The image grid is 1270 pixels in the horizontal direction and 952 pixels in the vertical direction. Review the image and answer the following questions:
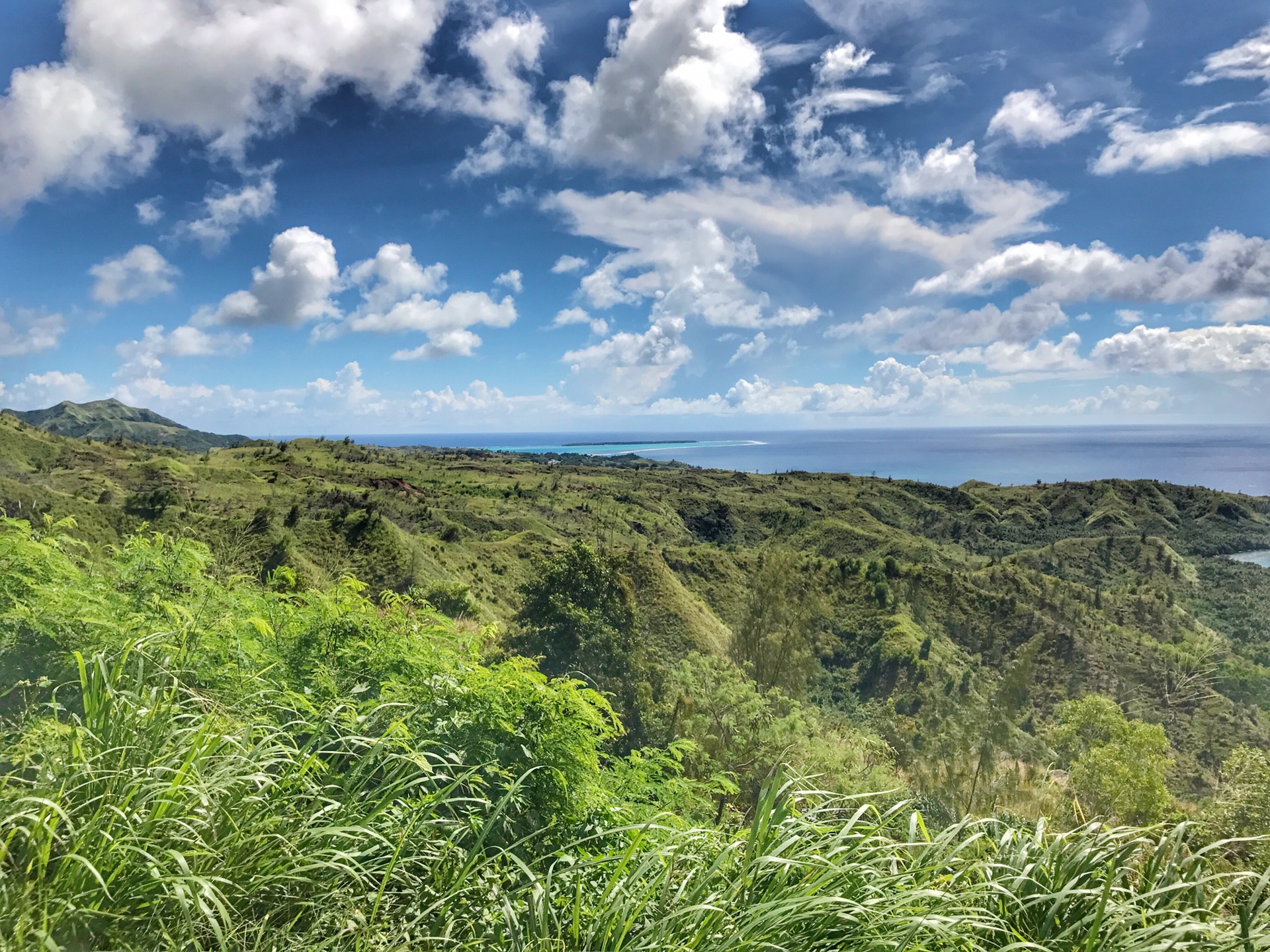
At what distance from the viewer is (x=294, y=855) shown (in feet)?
7.47

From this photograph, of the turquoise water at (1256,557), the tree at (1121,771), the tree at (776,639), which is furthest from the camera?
the turquoise water at (1256,557)

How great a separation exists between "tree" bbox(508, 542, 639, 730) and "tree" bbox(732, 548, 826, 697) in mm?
9811

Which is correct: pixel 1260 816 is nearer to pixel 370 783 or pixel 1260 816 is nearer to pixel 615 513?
pixel 370 783

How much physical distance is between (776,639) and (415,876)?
33.1 meters

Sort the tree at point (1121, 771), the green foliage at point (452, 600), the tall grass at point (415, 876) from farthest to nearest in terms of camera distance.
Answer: the green foliage at point (452, 600) → the tree at point (1121, 771) → the tall grass at point (415, 876)

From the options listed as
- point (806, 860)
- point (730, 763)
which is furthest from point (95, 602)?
point (730, 763)

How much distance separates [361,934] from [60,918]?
0.90 m

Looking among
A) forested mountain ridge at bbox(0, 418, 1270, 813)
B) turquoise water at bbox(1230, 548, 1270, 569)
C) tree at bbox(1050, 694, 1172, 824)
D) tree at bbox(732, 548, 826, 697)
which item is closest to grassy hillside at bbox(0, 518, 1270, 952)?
forested mountain ridge at bbox(0, 418, 1270, 813)

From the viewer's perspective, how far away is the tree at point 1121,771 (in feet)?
78.9

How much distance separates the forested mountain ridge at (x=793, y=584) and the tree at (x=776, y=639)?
154mm

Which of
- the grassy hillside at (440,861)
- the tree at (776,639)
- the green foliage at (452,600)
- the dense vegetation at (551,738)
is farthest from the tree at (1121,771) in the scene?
the grassy hillside at (440,861)

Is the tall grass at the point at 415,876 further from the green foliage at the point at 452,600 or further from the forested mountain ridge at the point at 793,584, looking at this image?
the green foliage at the point at 452,600

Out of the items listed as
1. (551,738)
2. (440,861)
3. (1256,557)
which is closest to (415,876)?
(440,861)

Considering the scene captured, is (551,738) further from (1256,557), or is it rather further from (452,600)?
(1256,557)
